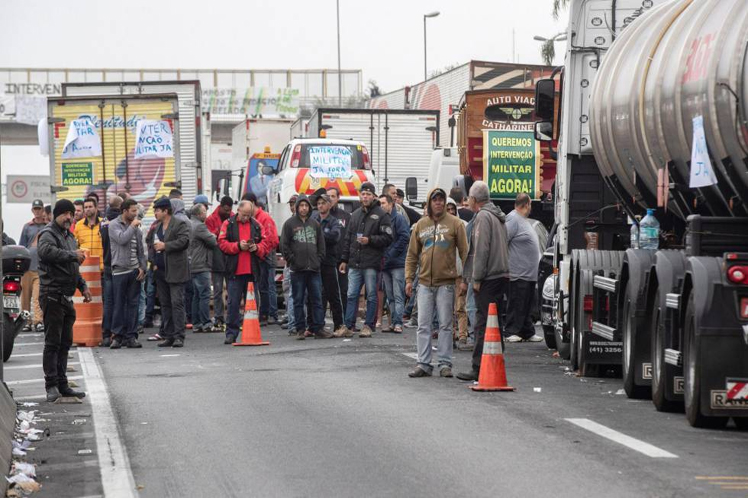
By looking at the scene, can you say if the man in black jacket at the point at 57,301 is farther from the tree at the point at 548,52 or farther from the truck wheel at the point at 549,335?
the tree at the point at 548,52

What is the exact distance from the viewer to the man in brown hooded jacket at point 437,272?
48.8 feet

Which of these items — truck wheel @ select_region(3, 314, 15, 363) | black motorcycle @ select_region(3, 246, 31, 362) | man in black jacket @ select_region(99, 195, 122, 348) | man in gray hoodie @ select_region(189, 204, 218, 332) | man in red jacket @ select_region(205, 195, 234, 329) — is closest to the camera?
black motorcycle @ select_region(3, 246, 31, 362)

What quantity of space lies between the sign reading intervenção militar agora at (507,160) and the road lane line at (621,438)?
55.5 feet

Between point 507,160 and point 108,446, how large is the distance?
18499mm

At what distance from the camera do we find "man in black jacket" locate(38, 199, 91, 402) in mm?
13461

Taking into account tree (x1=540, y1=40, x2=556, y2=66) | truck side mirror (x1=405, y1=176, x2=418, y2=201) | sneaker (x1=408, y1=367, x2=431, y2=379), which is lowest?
sneaker (x1=408, y1=367, x2=431, y2=379)

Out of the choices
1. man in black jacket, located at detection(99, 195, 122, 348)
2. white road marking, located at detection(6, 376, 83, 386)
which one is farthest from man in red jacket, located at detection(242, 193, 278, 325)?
white road marking, located at detection(6, 376, 83, 386)

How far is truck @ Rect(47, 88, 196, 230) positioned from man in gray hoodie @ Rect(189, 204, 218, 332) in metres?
3.48

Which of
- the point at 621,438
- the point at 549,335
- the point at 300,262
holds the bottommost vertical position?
the point at 549,335

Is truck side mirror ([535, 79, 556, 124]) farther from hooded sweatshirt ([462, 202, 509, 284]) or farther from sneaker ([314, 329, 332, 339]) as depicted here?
sneaker ([314, 329, 332, 339])

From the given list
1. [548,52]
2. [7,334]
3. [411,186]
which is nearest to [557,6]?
[548,52]

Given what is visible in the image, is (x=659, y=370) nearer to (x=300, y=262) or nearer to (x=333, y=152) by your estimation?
(x=300, y=262)

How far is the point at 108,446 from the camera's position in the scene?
10.3m

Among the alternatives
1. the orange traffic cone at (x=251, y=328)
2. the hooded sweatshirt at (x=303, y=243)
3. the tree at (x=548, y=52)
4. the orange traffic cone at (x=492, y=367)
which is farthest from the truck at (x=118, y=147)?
the tree at (x=548, y=52)
